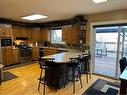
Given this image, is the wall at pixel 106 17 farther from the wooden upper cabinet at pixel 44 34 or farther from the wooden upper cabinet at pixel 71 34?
the wooden upper cabinet at pixel 44 34

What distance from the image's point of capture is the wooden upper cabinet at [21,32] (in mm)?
6379

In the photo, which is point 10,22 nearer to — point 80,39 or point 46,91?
point 80,39

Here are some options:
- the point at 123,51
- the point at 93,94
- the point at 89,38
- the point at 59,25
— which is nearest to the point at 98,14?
the point at 89,38

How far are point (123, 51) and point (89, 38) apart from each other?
1.32m

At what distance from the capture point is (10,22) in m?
5.93

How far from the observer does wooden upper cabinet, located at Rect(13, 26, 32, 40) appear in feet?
20.9

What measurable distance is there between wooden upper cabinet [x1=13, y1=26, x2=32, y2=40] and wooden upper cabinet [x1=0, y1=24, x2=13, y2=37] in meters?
0.60

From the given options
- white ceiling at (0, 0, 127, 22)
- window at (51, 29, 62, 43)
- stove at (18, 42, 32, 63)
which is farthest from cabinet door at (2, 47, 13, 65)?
window at (51, 29, 62, 43)

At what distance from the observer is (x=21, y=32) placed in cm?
670

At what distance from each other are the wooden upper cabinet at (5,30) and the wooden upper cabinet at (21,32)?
0.60 meters

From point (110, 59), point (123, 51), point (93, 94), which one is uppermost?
point (123, 51)

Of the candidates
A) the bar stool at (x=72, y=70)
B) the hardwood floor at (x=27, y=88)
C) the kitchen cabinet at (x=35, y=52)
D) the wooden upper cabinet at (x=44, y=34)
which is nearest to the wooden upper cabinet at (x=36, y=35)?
the wooden upper cabinet at (x=44, y=34)

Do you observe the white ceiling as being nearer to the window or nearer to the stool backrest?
the stool backrest

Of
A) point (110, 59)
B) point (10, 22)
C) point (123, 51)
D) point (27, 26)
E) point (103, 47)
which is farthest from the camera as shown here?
point (27, 26)
